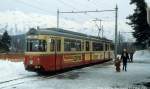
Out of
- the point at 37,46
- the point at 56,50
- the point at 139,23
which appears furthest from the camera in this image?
the point at 139,23

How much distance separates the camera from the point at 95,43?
42562 mm

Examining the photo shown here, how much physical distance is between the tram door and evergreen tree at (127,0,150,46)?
4205 cm

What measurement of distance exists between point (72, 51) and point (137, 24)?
41.0m

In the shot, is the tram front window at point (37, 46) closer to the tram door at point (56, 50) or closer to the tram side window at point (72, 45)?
the tram door at point (56, 50)

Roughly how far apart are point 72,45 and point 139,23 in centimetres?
4032

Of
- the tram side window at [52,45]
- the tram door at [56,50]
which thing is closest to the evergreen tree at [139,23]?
the tram door at [56,50]

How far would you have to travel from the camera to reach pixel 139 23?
233 feet

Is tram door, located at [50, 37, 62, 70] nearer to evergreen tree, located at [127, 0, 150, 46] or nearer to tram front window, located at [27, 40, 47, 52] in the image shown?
tram front window, located at [27, 40, 47, 52]

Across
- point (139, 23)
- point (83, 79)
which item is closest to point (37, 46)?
point (83, 79)

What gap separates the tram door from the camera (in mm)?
27797

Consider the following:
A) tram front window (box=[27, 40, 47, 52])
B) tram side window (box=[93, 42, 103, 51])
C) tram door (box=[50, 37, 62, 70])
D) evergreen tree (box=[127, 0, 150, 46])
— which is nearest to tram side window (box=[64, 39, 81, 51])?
tram door (box=[50, 37, 62, 70])

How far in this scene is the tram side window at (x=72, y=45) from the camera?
30531 mm

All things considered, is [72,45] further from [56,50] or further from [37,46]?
[37,46]

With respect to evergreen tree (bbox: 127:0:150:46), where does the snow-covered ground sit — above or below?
below
